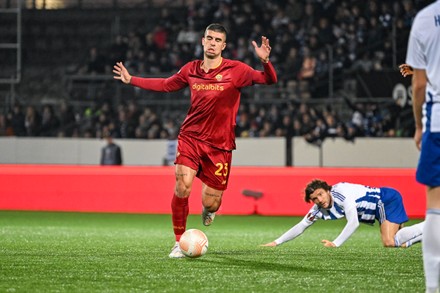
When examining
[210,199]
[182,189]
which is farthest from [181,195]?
[210,199]

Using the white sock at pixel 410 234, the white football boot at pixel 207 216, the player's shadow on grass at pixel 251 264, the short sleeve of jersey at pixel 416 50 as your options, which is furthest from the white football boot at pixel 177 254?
the short sleeve of jersey at pixel 416 50

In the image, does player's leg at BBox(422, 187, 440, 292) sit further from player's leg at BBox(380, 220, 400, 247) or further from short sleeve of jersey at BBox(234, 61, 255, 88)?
player's leg at BBox(380, 220, 400, 247)

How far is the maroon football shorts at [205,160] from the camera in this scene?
1003 centimetres

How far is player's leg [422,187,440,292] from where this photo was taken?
19.2 ft

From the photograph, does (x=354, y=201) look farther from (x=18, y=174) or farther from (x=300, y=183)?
(x=18, y=174)

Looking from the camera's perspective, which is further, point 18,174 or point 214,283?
point 18,174

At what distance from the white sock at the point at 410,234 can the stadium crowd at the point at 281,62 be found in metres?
11.7

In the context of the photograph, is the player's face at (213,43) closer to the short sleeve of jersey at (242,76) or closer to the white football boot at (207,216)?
the short sleeve of jersey at (242,76)

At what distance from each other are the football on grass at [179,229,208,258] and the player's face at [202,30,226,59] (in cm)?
201

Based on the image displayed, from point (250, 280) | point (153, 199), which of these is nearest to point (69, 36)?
point (153, 199)

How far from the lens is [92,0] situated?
2977cm

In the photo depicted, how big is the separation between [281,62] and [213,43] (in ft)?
50.9

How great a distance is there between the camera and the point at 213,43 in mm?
10055

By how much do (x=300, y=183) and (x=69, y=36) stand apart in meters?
13.7
